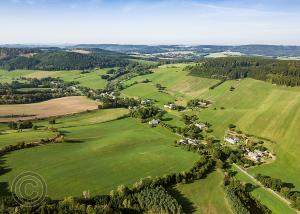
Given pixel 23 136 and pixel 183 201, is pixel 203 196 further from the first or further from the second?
pixel 23 136

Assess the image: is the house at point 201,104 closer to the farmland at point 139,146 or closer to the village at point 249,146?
the farmland at point 139,146

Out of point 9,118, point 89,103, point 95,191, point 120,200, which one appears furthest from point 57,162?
point 89,103

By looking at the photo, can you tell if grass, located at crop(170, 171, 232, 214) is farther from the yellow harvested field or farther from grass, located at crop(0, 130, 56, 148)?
the yellow harvested field

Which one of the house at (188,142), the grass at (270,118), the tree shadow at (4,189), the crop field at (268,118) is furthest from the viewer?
the house at (188,142)

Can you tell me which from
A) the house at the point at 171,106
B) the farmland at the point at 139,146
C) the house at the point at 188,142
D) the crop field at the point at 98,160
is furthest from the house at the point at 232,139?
the house at the point at 171,106

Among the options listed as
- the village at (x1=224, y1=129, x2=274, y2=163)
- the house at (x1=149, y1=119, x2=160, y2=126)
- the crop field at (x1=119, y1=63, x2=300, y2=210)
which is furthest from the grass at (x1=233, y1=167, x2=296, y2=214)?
the house at (x1=149, y1=119, x2=160, y2=126)

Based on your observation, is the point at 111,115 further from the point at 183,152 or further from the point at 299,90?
the point at 299,90
